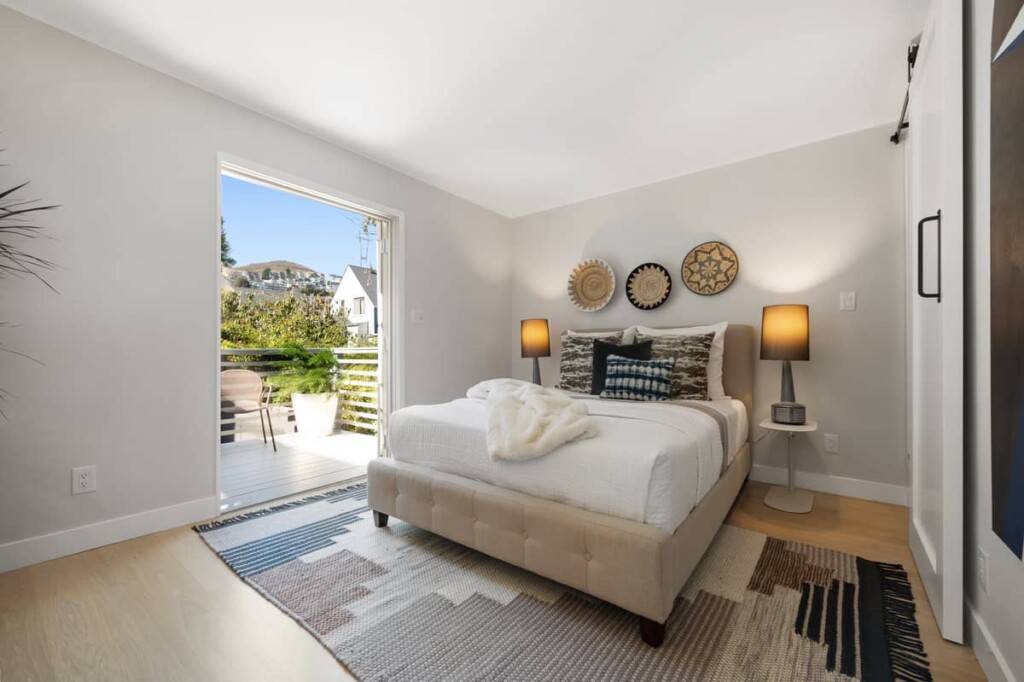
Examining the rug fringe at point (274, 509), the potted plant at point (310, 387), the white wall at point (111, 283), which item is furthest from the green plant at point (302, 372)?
the white wall at point (111, 283)

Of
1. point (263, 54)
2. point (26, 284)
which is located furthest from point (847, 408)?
point (26, 284)

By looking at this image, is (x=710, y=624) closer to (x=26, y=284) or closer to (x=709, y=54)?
(x=709, y=54)

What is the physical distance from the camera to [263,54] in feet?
6.98

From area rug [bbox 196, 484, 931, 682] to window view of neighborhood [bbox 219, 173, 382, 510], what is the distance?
4.39 ft

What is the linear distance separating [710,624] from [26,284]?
316 centimetres

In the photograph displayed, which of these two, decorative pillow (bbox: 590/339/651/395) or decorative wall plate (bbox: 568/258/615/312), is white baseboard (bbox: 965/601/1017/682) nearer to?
decorative pillow (bbox: 590/339/651/395)

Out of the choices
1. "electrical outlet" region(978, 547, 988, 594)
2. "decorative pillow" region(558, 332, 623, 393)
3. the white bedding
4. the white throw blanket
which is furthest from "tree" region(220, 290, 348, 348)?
"electrical outlet" region(978, 547, 988, 594)

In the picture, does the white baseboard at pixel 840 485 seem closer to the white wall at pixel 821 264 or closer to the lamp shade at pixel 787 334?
the white wall at pixel 821 264

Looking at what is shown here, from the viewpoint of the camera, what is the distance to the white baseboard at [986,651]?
1120mm

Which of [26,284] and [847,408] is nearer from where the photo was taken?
[26,284]

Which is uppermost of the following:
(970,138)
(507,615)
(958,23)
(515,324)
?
(958,23)

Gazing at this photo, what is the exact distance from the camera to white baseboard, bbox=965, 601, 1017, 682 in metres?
1.12

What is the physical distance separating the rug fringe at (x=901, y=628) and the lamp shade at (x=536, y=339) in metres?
2.64

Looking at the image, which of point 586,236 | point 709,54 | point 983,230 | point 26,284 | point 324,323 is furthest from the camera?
point 324,323
